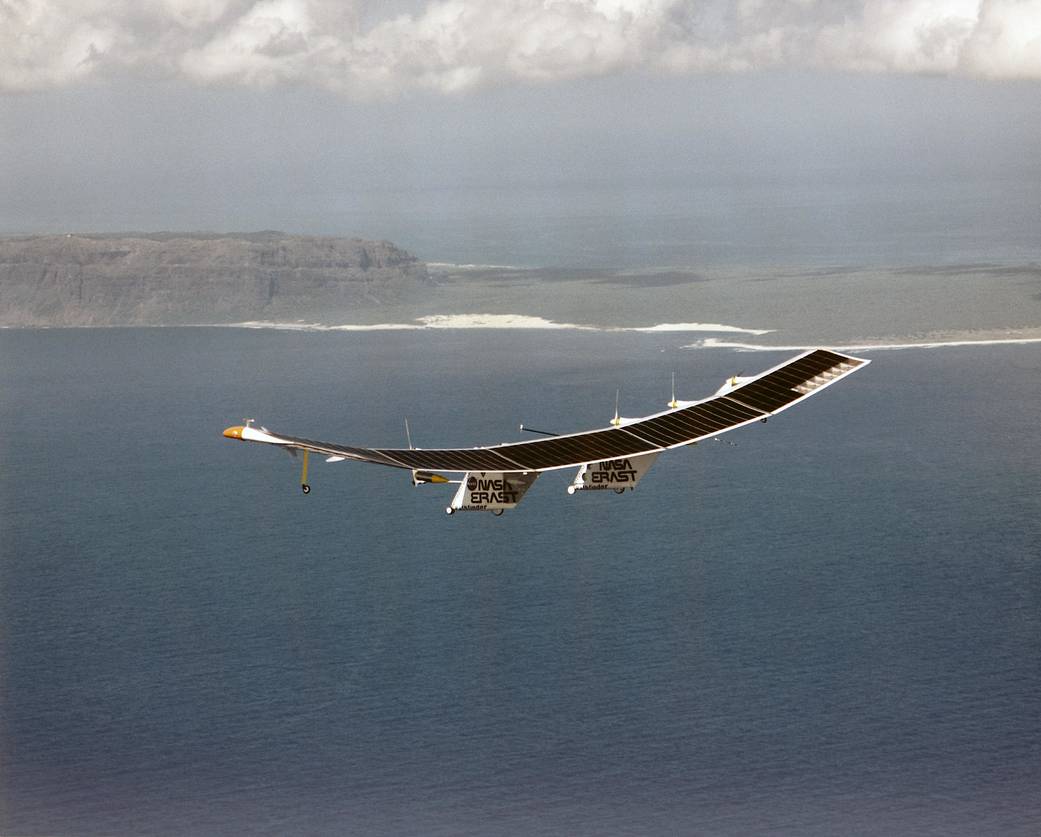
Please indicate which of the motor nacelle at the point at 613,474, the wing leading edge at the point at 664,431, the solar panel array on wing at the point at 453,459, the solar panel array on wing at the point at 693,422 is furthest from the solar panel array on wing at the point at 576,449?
the motor nacelle at the point at 613,474

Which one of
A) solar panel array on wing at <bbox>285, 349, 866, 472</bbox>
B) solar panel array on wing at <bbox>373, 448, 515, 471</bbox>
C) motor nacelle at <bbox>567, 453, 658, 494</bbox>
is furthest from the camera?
motor nacelle at <bbox>567, 453, 658, 494</bbox>

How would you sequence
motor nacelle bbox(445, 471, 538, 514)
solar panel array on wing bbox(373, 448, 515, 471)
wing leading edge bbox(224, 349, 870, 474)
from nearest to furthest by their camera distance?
wing leading edge bbox(224, 349, 870, 474) < solar panel array on wing bbox(373, 448, 515, 471) < motor nacelle bbox(445, 471, 538, 514)

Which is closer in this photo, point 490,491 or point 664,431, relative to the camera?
point 664,431

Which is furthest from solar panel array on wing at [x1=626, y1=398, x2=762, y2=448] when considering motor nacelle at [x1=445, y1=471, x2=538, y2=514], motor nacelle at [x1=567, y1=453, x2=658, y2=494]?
motor nacelle at [x1=445, y1=471, x2=538, y2=514]

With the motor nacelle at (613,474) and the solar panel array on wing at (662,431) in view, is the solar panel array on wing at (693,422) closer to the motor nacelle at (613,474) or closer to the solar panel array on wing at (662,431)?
the solar panel array on wing at (662,431)

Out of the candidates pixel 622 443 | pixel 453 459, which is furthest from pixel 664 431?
pixel 453 459

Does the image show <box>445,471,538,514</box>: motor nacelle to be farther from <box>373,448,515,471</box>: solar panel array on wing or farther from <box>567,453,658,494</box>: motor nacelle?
<box>567,453,658,494</box>: motor nacelle

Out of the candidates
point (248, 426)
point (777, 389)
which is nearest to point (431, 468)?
point (248, 426)

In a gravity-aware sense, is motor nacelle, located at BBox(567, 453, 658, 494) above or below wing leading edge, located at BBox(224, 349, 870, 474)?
below

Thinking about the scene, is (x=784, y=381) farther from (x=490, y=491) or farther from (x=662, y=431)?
(x=490, y=491)
